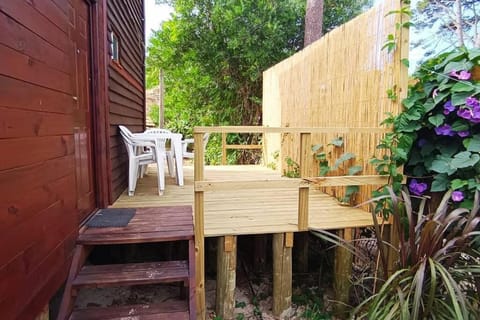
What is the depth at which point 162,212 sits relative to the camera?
9.62ft

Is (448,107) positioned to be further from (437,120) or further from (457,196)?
(457,196)

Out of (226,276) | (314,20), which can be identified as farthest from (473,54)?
(314,20)

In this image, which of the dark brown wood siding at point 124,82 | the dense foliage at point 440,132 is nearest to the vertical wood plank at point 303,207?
the dense foliage at point 440,132

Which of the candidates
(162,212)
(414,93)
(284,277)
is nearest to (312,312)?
(284,277)

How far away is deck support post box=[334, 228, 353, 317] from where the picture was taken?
2754 millimetres

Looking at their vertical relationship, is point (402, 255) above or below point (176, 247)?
above

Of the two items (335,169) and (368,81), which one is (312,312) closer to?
(335,169)

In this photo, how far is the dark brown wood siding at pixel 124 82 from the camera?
3.50m

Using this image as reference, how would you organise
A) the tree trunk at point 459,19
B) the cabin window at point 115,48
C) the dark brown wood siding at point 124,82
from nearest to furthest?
the dark brown wood siding at point 124,82 → the cabin window at point 115,48 → the tree trunk at point 459,19

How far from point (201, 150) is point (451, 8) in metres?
12.8

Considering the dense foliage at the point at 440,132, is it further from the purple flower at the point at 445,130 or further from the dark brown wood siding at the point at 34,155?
the dark brown wood siding at the point at 34,155

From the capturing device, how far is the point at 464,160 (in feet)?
7.61

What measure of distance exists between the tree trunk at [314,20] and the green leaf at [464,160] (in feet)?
17.3

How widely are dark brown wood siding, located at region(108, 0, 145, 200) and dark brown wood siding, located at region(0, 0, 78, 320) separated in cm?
130
